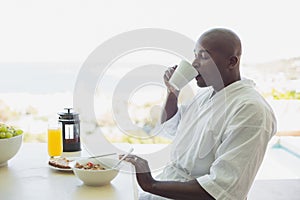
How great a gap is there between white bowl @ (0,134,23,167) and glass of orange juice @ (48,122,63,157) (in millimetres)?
147

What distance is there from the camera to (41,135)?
132 inches

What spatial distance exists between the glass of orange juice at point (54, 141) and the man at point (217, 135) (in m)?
0.46

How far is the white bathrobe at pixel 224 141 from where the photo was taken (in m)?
1.32

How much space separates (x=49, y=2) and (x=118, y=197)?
2.51 m

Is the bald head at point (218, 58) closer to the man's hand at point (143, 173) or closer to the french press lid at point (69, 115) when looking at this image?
the man's hand at point (143, 173)

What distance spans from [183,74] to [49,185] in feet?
2.02

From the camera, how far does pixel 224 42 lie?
1439 mm

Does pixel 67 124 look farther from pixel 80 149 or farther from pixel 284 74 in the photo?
pixel 284 74

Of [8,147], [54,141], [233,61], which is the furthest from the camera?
[54,141]

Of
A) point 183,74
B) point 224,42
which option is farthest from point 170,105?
point 224,42

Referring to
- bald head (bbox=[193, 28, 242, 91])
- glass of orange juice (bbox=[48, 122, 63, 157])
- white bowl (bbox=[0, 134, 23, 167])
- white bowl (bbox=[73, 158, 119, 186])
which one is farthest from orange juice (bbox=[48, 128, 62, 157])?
bald head (bbox=[193, 28, 242, 91])

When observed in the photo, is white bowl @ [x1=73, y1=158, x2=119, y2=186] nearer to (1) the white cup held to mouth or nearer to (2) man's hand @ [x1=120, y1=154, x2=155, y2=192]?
(2) man's hand @ [x1=120, y1=154, x2=155, y2=192]

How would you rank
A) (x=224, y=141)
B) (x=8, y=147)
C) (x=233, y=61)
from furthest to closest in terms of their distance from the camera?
(x=8, y=147) → (x=233, y=61) → (x=224, y=141)

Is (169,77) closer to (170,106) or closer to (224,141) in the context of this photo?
(170,106)
